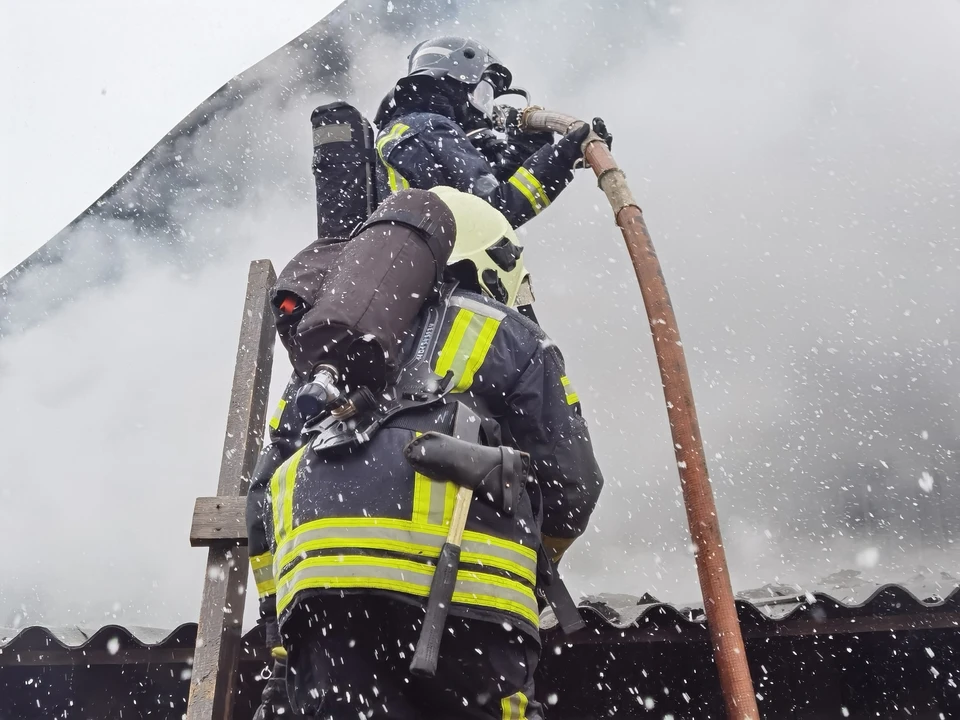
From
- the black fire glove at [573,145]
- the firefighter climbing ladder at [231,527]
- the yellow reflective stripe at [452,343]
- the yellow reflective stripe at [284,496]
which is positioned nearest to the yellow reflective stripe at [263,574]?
the yellow reflective stripe at [284,496]

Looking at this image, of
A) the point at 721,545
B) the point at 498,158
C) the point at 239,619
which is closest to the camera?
the point at 721,545

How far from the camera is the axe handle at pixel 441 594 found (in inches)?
71.5

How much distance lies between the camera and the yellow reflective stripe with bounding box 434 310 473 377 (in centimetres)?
221

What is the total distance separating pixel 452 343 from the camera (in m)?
2.25

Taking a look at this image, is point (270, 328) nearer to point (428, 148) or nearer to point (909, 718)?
point (428, 148)

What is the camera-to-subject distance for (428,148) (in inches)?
134

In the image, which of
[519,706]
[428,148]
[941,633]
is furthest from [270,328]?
[941,633]

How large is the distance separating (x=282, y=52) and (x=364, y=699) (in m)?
11.4

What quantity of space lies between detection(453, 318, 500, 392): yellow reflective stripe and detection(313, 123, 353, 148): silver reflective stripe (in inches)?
55.0

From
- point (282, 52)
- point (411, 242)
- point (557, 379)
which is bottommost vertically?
point (557, 379)

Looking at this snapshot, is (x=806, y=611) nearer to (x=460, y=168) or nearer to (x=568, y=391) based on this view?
(x=568, y=391)

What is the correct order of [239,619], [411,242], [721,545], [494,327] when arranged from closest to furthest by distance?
[411,242] → [494,327] → [721,545] → [239,619]

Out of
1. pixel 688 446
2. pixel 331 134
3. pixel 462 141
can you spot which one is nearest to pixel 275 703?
pixel 688 446

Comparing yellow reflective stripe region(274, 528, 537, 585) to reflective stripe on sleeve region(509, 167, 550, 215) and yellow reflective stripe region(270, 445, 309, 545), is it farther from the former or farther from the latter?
reflective stripe on sleeve region(509, 167, 550, 215)
